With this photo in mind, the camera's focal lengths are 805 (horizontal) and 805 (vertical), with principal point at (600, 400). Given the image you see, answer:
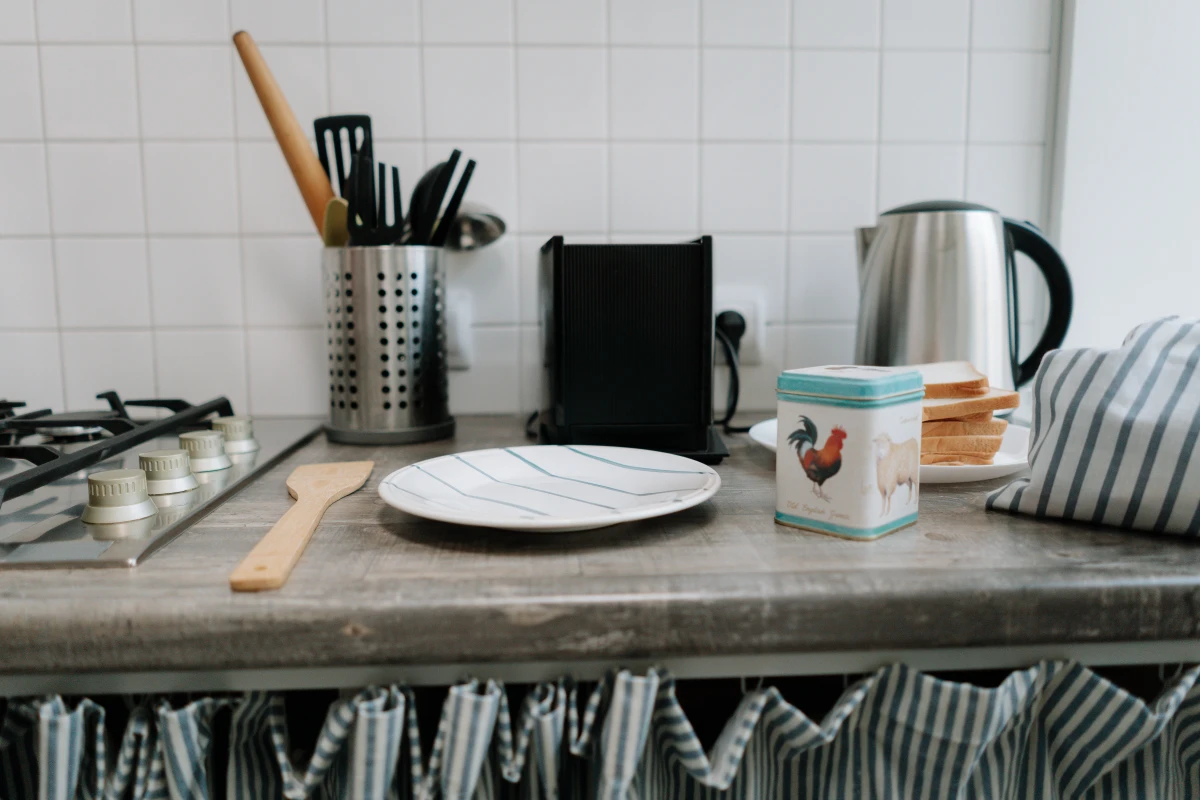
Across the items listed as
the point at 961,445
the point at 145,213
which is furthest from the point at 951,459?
the point at 145,213

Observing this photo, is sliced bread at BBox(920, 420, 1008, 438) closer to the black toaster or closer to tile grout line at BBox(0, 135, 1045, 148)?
the black toaster

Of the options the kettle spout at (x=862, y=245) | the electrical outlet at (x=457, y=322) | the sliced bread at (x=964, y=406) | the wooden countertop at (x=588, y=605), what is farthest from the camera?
the electrical outlet at (x=457, y=322)

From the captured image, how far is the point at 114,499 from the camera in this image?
21.5 inches

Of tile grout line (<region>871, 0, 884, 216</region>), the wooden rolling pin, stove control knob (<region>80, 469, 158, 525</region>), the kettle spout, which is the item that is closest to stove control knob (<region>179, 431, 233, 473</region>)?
stove control knob (<region>80, 469, 158, 525</region>)

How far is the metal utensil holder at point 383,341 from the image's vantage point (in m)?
0.82

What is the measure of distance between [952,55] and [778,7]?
23 cm

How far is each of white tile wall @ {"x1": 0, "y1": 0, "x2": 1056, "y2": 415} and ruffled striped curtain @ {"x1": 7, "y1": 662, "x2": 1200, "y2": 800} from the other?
602 mm

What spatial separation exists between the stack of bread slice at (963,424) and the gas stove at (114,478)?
1.86 ft

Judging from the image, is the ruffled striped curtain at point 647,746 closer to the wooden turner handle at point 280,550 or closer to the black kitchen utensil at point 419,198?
the wooden turner handle at point 280,550

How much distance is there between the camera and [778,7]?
986 mm

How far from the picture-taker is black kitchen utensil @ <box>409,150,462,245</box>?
2.60 feet

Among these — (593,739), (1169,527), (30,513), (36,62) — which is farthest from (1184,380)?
(36,62)

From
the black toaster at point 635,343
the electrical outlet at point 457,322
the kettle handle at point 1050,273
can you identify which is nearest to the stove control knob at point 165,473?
the black toaster at point 635,343

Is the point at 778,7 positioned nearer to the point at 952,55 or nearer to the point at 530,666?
the point at 952,55
